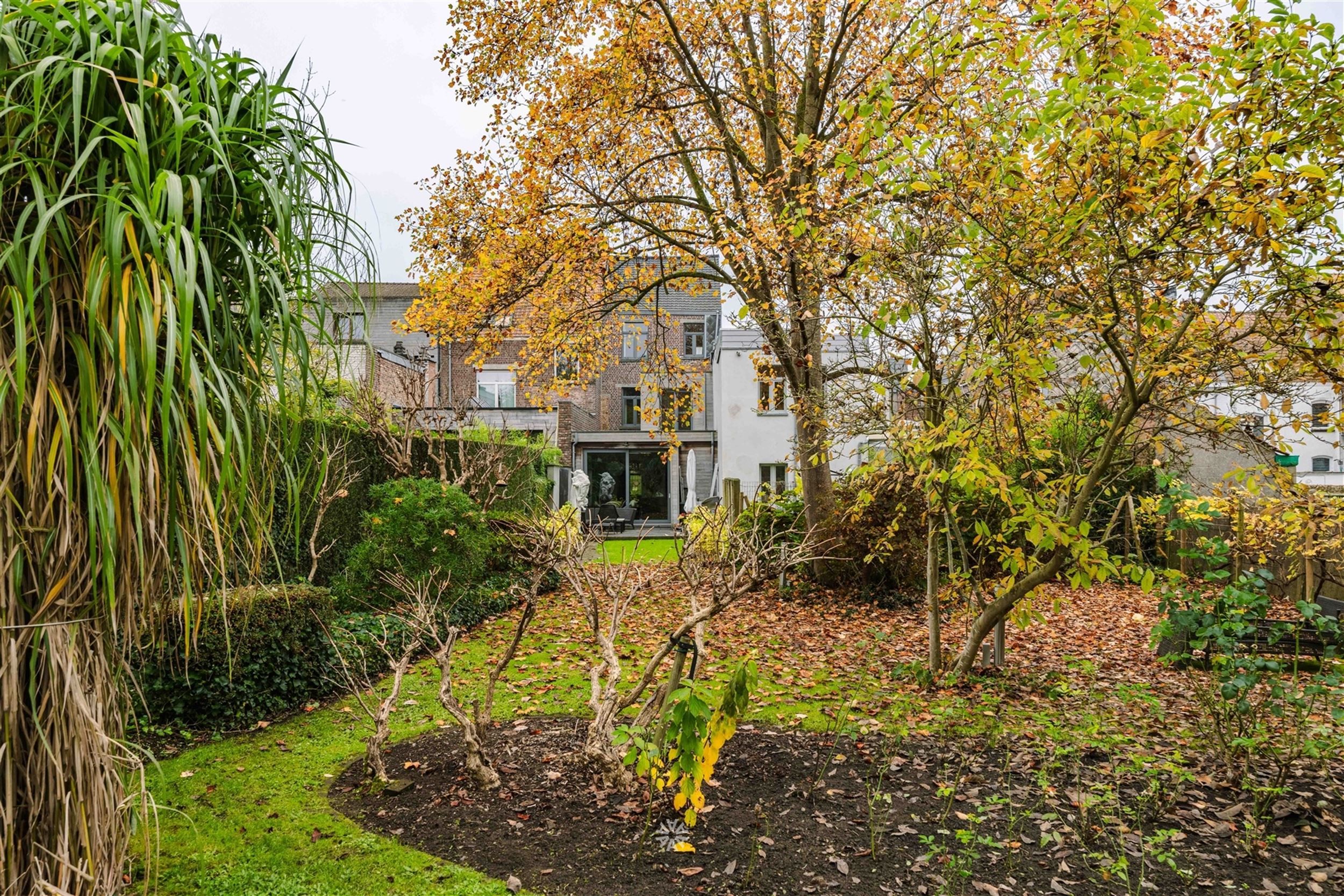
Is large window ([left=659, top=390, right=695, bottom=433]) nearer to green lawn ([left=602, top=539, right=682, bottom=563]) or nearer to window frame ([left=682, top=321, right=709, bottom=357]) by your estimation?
green lawn ([left=602, top=539, right=682, bottom=563])

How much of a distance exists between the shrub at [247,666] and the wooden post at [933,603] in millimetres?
4264

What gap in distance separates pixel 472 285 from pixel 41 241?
26.4 ft

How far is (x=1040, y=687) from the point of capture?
5918 mm

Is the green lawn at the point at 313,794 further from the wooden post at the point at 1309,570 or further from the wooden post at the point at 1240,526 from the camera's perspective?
the wooden post at the point at 1309,570

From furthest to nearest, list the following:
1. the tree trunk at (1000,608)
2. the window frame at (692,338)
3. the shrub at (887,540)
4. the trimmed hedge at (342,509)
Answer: the window frame at (692,338)
the shrub at (887,540)
the trimmed hedge at (342,509)
the tree trunk at (1000,608)

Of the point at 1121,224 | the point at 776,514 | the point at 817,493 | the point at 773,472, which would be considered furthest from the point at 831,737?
the point at 773,472

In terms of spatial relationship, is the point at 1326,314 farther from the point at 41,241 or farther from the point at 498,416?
the point at 498,416

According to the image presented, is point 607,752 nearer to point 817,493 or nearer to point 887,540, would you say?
point 887,540

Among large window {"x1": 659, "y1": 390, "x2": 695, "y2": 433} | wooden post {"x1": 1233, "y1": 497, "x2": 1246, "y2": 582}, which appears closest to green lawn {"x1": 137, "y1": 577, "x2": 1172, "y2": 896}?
wooden post {"x1": 1233, "y1": 497, "x2": 1246, "y2": 582}

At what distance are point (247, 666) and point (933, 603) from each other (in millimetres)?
4799

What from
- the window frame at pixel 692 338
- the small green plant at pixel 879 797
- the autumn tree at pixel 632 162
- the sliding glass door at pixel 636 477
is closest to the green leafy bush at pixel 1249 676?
the small green plant at pixel 879 797

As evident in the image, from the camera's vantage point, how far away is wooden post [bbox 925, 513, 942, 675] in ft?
19.8

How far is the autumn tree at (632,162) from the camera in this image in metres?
9.12

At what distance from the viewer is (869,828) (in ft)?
11.2
